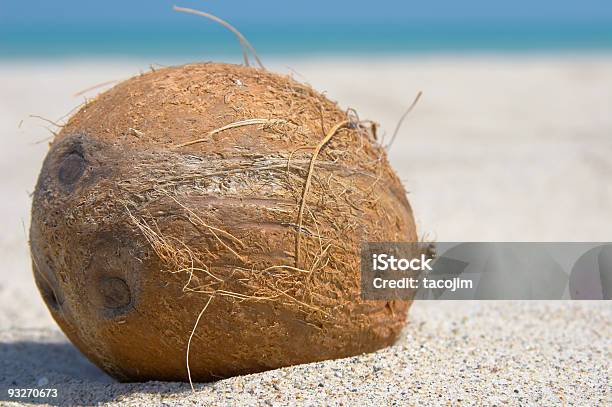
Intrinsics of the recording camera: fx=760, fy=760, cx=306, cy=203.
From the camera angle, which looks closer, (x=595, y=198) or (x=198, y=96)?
(x=198, y=96)

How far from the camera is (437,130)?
17.9 meters

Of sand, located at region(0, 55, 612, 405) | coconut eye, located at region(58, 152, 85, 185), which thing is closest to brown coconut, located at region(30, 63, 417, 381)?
coconut eye, located at region(58, 152, 85, 185)

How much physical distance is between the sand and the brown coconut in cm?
22

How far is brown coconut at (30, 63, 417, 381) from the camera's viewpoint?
149 inches

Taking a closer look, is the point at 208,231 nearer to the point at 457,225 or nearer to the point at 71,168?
the point at 71,168

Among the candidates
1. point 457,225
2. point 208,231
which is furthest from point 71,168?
point 457,225

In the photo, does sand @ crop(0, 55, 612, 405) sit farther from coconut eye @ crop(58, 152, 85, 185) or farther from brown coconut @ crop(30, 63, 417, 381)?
coconut eye @ crop(58, 152, 85, 185)

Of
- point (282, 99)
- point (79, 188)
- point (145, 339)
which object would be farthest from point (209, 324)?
point (282, 99)

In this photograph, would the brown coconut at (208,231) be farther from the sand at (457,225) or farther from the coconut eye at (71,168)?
the sand at (457,225)

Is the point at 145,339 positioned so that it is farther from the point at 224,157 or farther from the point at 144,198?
the point at 224,157

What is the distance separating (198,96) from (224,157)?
48 cm

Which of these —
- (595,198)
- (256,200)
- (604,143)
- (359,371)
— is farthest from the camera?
(604,143)

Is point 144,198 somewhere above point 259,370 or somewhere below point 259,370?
above

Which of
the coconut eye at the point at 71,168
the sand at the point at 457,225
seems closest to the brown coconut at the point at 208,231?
the coconut eye at the point at 71,168
